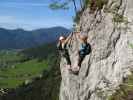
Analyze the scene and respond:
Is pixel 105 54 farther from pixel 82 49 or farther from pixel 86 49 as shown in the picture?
pixel 82 49

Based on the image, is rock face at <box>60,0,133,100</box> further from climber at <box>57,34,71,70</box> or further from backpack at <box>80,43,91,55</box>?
climber at <box>57,34,71,70</box>

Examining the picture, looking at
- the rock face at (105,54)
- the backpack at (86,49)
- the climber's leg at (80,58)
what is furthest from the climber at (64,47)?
the backpack at (86,49)

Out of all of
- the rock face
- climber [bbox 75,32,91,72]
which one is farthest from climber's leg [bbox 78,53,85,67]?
the rock face

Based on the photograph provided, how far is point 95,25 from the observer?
778 inches

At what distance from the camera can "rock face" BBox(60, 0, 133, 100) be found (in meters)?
16.2

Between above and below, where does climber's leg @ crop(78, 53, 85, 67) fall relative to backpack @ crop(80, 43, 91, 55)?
below

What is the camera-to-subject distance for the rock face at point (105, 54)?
16.2 meters

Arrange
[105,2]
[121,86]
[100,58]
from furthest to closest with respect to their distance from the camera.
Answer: [105,2], [100,58], [121,86]

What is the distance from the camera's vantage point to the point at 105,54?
17828 mm

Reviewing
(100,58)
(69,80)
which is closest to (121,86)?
(100,58)

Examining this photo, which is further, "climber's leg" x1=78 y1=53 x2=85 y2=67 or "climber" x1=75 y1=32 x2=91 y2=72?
"climber's leg" x1=78 y1=53 x2=85 y2=67

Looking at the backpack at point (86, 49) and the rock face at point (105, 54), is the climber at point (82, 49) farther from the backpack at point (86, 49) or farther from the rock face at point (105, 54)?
the rock face at point (105, 54)

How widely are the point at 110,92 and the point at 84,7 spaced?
7.84 meters

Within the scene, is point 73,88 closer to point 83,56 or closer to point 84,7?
point 83,56
